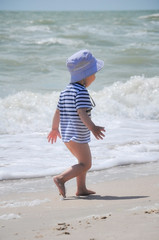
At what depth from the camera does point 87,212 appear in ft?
8.95

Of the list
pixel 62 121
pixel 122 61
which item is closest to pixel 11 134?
pixel 62 121

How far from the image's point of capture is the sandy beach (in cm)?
227

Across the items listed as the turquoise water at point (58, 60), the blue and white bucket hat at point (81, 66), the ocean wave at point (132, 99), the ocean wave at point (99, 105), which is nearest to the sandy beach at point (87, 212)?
the blue and white bucket hat at point (81, 66)

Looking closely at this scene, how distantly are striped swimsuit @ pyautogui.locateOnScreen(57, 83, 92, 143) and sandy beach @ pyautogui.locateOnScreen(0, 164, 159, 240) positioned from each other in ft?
1.57

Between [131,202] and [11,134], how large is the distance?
3105 millimetres

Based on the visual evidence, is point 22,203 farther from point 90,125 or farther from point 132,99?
point 132,99

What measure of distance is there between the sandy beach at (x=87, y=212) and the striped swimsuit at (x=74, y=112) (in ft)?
1.57

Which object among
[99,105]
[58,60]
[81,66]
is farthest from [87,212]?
[58,60]

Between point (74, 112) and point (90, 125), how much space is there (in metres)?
0.19

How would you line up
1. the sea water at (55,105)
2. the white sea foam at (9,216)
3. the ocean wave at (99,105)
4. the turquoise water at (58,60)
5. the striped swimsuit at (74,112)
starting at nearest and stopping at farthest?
1. the white sea foam at (9,216)
2. the striped swimsuit at (74,112)
3. the sea water at (55,105)
4. the ocean wave at (99,105)
5. the turquoise water at (58,60)

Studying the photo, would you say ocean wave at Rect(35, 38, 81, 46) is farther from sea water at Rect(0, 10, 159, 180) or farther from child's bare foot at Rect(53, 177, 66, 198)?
child's bare foot at Rect(53, 177, 66, 198)

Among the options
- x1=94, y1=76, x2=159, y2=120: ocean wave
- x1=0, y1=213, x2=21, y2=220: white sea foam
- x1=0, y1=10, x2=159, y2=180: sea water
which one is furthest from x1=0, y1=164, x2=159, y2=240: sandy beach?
x1=94, y1=76, x2=159, y2=120: ocean wave

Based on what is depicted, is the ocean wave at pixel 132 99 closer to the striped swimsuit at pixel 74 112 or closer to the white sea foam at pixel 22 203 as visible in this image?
the striped swimsuit at pixel 74 112

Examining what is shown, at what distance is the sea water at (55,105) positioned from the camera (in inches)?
180
